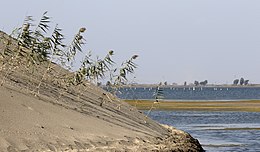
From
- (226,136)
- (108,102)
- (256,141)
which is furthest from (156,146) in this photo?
(226,136)

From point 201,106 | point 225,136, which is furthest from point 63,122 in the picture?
point 201,106

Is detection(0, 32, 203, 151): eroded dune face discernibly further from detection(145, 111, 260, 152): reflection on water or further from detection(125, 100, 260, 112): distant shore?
detection(125, 100, 260, 112): distant shore

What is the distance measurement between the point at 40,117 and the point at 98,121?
2.85 m

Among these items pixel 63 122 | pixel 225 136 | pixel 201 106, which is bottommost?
pixel 225 136

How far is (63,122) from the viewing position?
16703 millimetres

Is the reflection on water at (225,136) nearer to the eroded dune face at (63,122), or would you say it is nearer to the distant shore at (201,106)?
the eroded dune face at (63,122)

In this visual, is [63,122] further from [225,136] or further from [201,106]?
[201,106]

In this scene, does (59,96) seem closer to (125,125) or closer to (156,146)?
(125,125)

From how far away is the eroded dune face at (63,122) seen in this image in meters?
14.8

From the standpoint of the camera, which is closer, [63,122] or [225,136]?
[63,122]

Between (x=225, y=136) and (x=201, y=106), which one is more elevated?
(x=201, y=106)

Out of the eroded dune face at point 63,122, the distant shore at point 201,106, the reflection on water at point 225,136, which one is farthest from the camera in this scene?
the distant shore at point 201,106

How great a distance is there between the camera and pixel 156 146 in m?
17.7

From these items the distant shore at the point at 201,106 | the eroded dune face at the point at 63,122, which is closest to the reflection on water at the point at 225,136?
the eroded dune face at the point at 63,122
